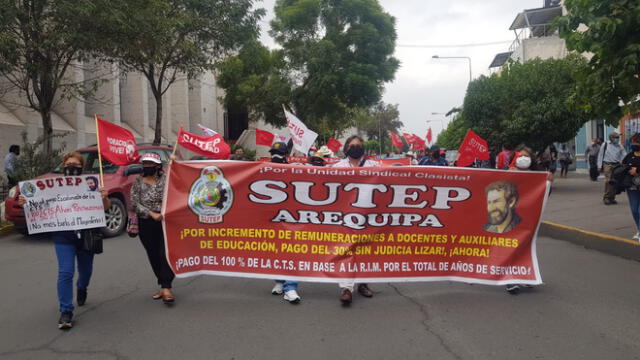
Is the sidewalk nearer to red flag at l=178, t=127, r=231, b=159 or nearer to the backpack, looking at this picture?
the backpack

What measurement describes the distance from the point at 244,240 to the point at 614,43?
5214 millimetres

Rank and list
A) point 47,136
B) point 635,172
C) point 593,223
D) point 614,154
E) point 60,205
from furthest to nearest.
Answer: point 47,136, point 614,154, point 593,223, point 635,172, point 60,205

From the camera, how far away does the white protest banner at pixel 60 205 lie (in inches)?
206

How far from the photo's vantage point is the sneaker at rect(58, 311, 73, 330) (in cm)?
502

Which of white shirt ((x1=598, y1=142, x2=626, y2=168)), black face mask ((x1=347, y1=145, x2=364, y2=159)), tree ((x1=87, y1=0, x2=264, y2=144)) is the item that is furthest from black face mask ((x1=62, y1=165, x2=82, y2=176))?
white shirt ((x1=598, y1=142, x2=626, y2=168))

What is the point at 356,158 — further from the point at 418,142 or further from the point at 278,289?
the point at 418,142

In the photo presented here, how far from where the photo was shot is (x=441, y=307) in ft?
18.4

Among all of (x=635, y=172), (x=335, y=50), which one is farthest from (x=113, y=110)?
(x=635, y=172)

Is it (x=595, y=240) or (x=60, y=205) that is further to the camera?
(x=595, y=240)

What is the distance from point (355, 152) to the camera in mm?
6156

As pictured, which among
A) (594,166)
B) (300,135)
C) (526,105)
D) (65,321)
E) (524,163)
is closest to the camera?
(65,321)

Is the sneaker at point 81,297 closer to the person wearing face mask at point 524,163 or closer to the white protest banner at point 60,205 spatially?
the white protest banner at point 60,205

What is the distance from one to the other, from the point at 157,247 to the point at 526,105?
14.3 metres

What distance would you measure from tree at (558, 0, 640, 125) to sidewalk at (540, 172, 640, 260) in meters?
1.90
